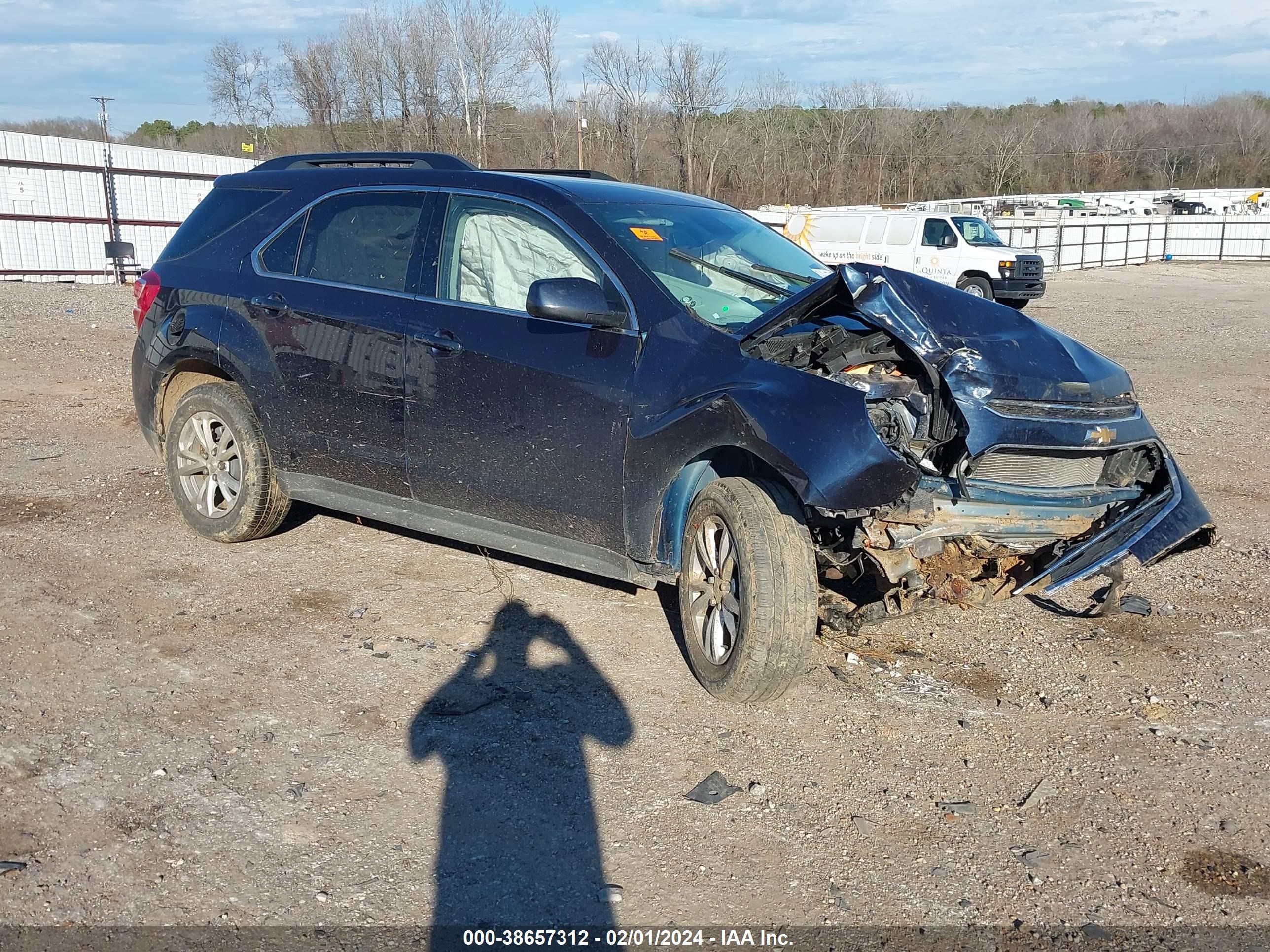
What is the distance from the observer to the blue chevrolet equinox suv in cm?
400

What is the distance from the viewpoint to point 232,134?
195 ft

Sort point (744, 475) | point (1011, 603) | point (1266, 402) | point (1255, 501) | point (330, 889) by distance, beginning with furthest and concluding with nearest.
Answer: point (1266, 402)
point (1255, 501)
point (1011, 603)
point (744, 475)
point (330, 889)

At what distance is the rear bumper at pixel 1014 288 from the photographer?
22.4 meters

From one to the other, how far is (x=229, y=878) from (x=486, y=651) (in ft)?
5.51

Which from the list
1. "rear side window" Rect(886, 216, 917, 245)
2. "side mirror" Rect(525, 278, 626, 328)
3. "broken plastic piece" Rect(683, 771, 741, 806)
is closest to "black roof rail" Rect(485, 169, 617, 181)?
"side mirror" Rect(525, 278, 626, 328)

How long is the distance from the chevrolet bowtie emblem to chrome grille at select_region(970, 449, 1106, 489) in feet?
0.28

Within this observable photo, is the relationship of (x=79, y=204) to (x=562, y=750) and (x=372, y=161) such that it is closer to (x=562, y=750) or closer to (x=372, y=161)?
(x=372, y=161)

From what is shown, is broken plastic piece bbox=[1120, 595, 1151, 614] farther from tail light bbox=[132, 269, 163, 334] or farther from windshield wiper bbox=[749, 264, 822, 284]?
tail light bbox=[132, 269, 163, 334]

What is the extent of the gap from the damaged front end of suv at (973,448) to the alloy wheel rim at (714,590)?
0.36 meters

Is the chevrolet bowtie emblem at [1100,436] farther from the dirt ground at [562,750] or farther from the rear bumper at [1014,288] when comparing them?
the rear bumper at [1014,288]

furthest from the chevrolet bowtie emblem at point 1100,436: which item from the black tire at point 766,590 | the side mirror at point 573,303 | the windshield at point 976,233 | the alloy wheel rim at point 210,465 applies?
the windshield at point 976,233

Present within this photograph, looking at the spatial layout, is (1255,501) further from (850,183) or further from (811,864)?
(850,183)

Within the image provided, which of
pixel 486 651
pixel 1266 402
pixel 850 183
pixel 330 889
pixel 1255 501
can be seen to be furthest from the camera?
pixel 850 183

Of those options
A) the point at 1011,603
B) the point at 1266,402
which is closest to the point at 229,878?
the point at 1011,603
